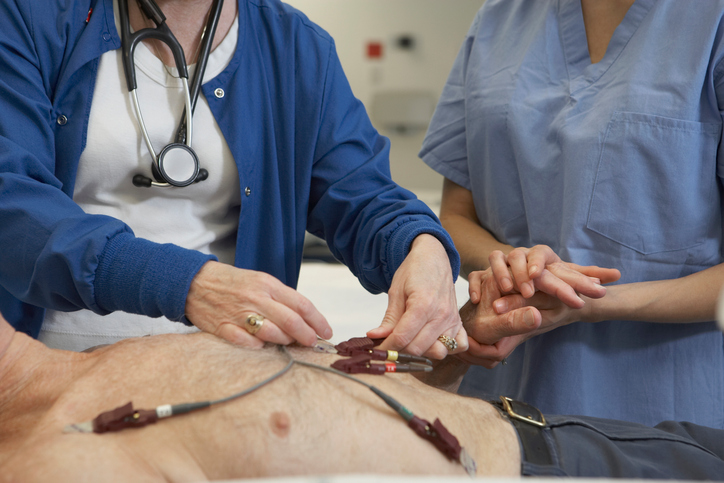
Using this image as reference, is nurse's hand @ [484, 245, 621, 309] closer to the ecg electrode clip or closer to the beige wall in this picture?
the ecg electrode clip

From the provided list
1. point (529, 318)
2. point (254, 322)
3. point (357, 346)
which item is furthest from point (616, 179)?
point (254, 322)

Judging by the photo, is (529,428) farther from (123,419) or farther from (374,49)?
(374,49)

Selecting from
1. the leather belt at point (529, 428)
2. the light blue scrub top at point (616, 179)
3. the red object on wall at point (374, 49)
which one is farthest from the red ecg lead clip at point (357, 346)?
the red object on wall at point (374, 49)

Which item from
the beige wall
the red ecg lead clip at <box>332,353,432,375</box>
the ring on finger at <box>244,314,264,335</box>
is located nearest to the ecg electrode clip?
the red ecg lead clip at <box>332,353,432,375</box>

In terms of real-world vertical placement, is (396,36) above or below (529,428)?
above

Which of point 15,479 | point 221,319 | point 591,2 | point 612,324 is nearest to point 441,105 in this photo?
point 591,2

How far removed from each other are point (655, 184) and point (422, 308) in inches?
22.2

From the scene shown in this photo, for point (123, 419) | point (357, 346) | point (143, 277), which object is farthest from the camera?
point (357, 346)

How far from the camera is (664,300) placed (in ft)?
3.69

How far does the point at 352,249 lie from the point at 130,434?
0.65m

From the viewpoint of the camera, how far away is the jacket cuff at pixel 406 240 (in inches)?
43.5

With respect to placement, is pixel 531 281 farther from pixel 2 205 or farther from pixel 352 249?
pixel 2 205

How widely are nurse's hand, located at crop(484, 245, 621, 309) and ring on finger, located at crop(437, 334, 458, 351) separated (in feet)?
0.61

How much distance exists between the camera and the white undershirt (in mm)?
1072
